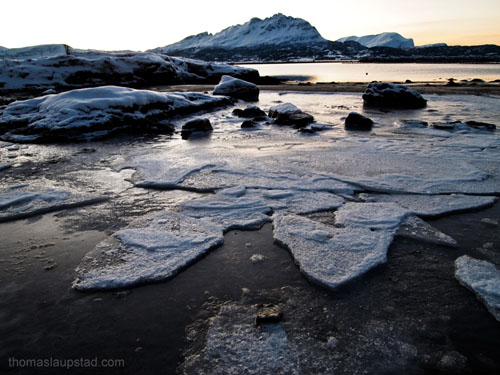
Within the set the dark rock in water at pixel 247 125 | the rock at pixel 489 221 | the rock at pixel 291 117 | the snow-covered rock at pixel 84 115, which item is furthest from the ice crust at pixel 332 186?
the snow-covered rock at pixel 84 115

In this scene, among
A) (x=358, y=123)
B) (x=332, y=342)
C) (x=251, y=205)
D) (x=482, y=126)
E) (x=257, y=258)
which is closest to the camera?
(x=332, y=342)

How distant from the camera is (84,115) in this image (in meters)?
7.74

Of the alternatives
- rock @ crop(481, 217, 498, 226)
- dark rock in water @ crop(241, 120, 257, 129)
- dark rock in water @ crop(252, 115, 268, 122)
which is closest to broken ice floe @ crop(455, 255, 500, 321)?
rock @ crop(481, 217, 498, 226)

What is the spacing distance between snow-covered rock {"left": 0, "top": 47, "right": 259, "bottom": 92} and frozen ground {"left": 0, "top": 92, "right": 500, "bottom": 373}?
52.8 ft

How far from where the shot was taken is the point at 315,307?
6.52 ft

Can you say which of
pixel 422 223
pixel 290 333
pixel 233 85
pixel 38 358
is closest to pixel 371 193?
pixel 422 223

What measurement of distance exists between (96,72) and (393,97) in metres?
18.9

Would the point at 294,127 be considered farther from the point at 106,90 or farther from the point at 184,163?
the point at 106,90

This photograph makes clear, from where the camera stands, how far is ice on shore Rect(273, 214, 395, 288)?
7.55 ft

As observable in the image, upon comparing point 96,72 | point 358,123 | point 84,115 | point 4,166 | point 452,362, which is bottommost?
point 452,362

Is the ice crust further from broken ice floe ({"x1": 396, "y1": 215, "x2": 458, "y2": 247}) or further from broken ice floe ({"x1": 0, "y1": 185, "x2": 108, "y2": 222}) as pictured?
broken ice floe ({"x1": 0, "y1": 185, "x2": 108, "y2": 222})

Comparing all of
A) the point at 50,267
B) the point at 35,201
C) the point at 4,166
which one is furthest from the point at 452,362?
the point at 4,166

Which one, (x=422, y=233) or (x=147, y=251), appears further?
(x=422, y=233)

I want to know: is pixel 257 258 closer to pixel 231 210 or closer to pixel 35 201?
pixel 231 210
